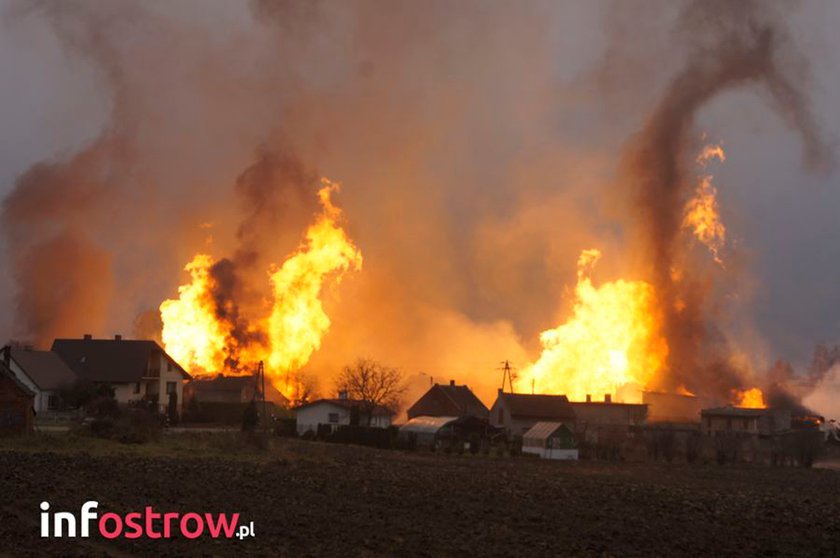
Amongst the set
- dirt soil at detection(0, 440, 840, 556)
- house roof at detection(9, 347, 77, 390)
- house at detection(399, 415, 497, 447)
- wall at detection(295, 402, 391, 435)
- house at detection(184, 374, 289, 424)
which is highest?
house roof at detection(9, 347, 77, 390)

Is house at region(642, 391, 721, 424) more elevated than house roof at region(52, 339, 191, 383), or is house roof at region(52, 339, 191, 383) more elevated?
house roof at region(52, 339, 191, 383)

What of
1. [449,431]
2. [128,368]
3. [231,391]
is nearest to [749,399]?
[449,431]

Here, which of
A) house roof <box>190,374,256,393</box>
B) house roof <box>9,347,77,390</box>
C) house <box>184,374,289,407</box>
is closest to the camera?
house roof <box>9,347,77,390</box>

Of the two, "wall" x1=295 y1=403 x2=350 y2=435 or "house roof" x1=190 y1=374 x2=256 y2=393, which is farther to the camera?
"house roof" x1=190 y1=374 x2=256 y2=393

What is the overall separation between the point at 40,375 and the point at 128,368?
9.71m

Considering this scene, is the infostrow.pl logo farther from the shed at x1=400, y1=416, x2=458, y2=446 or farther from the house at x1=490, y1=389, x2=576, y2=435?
the house at x1=490, y1=389, x2=576, y2=435

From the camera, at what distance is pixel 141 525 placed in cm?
2548

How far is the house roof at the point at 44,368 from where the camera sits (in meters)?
79.5

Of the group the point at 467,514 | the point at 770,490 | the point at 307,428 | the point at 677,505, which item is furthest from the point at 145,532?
the point at 307,428

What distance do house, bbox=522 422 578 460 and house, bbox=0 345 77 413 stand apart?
3664cm

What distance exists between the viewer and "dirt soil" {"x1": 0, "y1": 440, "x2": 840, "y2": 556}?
957 inches

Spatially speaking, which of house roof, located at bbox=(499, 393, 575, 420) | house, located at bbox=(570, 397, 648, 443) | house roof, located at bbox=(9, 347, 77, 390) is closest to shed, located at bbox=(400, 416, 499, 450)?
house roof, located at bbox=(499, 393, 575, 420)

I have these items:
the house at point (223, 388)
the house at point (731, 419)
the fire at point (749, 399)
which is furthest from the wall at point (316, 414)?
the fire at point (749, 399)

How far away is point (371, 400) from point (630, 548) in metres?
75.8
